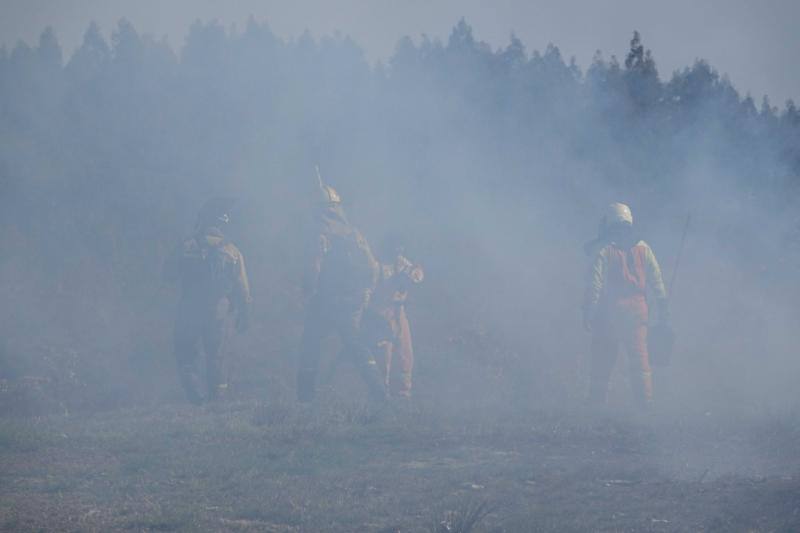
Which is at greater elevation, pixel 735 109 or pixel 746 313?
pixel 735 109

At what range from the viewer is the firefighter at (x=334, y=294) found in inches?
423

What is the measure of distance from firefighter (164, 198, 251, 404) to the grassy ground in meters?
1.41

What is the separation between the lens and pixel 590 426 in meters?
8.16

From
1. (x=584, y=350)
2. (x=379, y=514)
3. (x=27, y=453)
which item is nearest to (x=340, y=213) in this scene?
(x=27, y=453)

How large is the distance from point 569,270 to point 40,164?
11959 mm

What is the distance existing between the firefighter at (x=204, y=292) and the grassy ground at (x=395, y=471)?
55.6 inches

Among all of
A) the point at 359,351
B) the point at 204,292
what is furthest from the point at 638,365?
the point at 204,292

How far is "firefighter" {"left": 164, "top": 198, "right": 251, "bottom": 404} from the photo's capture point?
1048cm

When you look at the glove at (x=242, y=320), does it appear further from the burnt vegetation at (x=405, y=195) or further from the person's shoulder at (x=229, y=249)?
the burnt vegetation at (x=405, y=195)

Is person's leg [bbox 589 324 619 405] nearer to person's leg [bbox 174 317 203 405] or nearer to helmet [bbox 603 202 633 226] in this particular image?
helmet [bbox 603 202 633 226]

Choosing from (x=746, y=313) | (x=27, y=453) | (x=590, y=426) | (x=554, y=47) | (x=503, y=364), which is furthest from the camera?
(x=554, y=47)

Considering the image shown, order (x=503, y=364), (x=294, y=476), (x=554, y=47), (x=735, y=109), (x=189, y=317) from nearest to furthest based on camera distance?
1. (x=294, y=476)
2. (x=189, y=317)
3. (x=503, y=364)
4. (x=735, y=109)
5. (x=554, y=47)

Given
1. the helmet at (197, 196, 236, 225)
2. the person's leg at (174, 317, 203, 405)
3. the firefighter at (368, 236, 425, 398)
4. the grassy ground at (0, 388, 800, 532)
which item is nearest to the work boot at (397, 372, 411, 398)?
the firefighter at (368, 236, 425, 398)

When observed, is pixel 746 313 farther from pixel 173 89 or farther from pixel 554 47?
pixel 173 89
